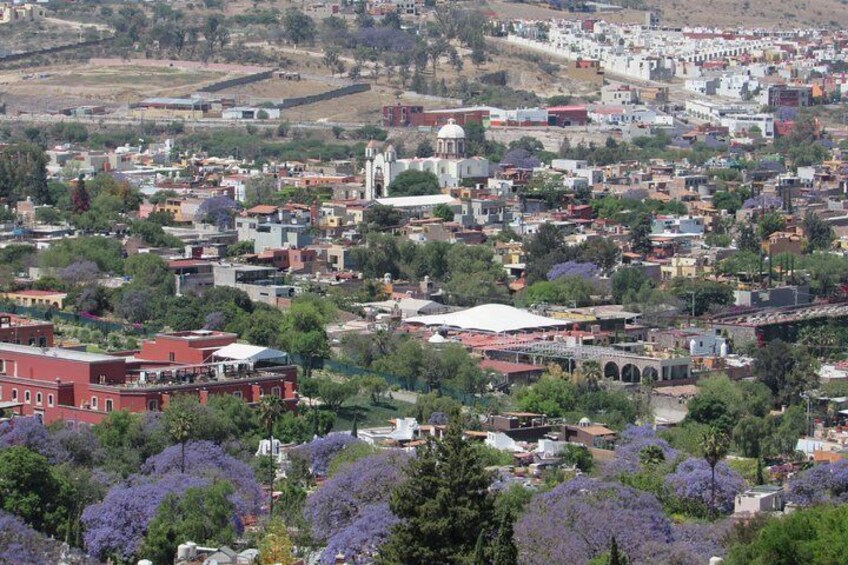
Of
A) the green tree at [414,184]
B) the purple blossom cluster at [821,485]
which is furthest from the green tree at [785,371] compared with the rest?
the green tree at [414,184]

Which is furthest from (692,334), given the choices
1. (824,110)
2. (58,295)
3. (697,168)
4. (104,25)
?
(104,25)

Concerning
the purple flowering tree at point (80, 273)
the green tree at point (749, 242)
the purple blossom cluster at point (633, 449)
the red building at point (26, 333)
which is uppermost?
the purple blossom cluster at point (633, 449)

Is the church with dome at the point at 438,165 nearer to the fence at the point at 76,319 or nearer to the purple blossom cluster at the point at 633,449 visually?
the fence at the point at 76,319

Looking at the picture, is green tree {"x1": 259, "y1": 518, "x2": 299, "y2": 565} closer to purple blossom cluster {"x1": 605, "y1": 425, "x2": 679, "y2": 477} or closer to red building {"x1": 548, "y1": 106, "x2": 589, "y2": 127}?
purple blossom cluster {"x1": 605, "y1": 425, "x2": 679, "y2": 477}

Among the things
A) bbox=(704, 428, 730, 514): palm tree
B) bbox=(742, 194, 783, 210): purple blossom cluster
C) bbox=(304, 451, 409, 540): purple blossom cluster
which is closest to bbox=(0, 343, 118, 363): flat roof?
bbox=(304, 451, 409, 540): purple blossom cluster

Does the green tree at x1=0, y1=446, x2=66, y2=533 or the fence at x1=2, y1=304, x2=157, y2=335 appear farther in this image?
the fence at x1=2, y1=304, x2=157, y2=335

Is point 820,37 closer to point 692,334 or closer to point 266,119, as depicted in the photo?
point 266,119
